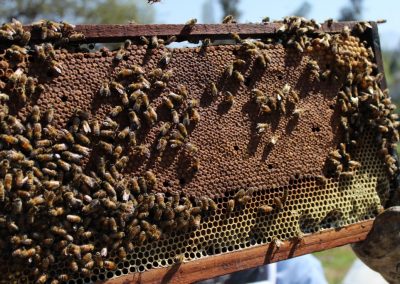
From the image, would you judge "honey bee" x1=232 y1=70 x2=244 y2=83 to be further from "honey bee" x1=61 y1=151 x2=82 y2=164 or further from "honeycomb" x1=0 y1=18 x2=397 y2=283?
"honey bee" x1=61 y1=151 x2=82 y2=164

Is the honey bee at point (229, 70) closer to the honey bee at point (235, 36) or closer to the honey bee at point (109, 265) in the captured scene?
the honey bee at point (235, 36)

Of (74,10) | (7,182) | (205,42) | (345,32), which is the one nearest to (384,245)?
(345,32)

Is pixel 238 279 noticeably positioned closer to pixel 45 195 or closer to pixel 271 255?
pixel 271 255

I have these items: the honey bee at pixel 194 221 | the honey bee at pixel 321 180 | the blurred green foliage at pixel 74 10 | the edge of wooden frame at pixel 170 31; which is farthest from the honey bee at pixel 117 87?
the blurred green foliage at pixel 74 10

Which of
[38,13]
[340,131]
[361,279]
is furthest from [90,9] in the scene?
[340,131]

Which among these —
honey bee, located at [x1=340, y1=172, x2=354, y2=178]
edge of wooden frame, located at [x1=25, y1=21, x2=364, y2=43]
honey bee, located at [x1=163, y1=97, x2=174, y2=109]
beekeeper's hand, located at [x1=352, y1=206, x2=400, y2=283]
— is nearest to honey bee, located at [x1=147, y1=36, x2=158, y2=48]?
edge of wooden frame, located at [x1=25, y1=21, x2=364, y2=43]
